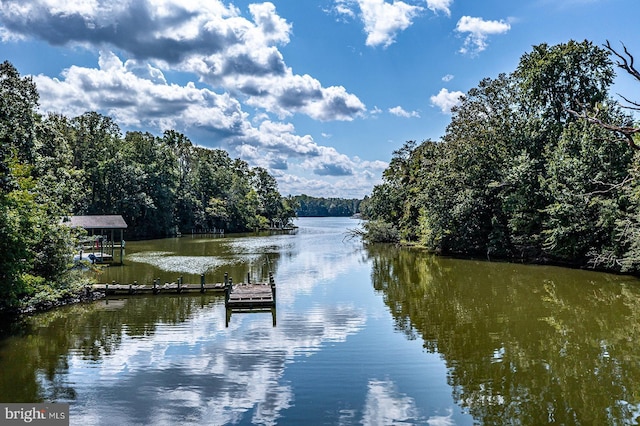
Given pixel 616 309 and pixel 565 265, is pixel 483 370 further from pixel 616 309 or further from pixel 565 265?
pixel 565 265

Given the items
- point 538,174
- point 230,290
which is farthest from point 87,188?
point 538,174

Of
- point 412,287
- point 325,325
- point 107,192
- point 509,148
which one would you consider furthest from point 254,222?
point 325,325

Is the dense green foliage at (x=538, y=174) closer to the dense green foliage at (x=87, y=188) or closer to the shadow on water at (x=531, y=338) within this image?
the shadow on water at (x=531, y=338)

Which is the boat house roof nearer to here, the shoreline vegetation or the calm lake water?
the shoreline vegetation

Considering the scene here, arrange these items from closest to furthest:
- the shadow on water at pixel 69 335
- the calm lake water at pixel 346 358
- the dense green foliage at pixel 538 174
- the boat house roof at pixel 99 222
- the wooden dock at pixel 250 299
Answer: the calm lake water at pixel 346 358
the shadow on water at pixel 69 335
the wooden dock at pixel 250 299
the dense green foliage at pixel 538 174
the boat house roof at pixel 99 222

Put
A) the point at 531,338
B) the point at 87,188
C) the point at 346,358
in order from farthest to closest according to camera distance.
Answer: the point at 87,188
the point at 531,338
the point at 346,358

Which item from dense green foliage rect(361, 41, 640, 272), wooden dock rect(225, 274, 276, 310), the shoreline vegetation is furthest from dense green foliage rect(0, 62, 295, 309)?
dense green foliage rect(361, 41, 640, 272)

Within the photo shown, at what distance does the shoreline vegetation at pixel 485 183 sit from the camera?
18016mm

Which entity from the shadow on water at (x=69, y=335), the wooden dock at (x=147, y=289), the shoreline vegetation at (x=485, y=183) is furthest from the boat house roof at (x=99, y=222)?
the shadow on water at (x=69, y=335)

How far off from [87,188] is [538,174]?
55.6 meters

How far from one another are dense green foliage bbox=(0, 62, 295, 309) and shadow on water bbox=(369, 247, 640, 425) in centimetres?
1386

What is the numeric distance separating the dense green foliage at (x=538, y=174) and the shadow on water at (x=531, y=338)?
361cm

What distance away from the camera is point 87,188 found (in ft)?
203

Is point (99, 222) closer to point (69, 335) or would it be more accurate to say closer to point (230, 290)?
point (230, 290)
